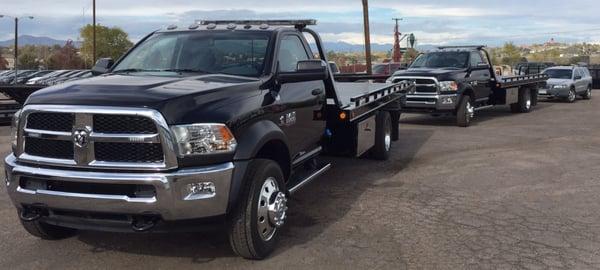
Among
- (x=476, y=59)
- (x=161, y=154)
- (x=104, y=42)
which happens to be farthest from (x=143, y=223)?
(x=104, y=42)

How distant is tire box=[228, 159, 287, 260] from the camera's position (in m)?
4.65

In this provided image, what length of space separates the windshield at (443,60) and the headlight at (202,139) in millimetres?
12255

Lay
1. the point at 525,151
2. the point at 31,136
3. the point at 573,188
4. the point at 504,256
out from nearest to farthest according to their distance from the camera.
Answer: the point at 31,136 < the point at 504,256 < the point at 573,188 < the point at 525,151

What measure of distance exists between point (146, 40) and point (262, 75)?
1.67 m

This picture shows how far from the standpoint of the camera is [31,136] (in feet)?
14.8

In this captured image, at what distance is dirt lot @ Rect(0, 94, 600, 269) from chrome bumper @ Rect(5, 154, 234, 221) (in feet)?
2.29

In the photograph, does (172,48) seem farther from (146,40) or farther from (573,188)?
(573,188)

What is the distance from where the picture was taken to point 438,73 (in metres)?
14.8

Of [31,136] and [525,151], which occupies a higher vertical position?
[31,136]

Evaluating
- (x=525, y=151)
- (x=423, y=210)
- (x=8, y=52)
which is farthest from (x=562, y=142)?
(x=8, y=52)

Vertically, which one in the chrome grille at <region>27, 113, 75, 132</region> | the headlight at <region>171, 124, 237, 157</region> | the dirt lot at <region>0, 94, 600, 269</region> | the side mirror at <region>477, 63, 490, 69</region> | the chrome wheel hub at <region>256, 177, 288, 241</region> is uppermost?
the side mirror at <region>477, 63, 490, 69</region>

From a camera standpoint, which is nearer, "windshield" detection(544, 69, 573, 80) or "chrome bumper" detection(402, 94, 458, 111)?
"chrome bumper" detection(402, 94, 458, 111)

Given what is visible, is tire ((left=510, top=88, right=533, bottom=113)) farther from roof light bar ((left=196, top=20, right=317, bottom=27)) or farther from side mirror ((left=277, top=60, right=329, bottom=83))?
Result: side mirror ((left=277, top=60, right=329, bottom=83))

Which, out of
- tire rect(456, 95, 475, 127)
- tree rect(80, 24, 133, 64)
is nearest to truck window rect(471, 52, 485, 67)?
tire rect(456, 95, 475, 127)
